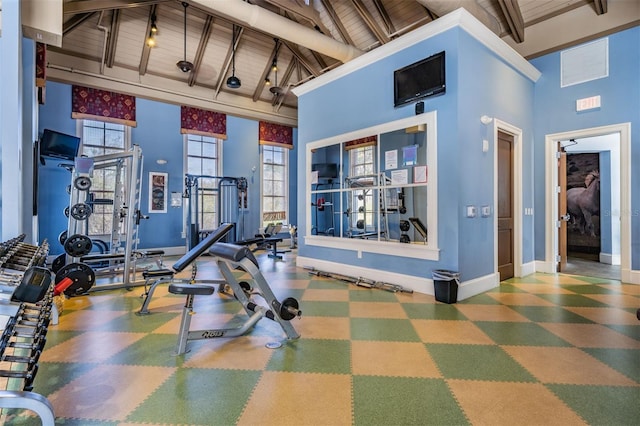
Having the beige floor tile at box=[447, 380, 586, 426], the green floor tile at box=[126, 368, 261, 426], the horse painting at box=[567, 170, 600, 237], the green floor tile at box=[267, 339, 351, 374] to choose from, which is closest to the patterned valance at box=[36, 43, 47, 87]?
the green floor tile at box=[126, 368, 261, 426]

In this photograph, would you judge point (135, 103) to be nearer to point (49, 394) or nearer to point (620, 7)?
point (49, 394)

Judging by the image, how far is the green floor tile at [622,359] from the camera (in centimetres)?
224

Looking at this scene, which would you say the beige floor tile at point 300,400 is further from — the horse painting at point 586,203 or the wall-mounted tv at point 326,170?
the horse painting at point 586,203

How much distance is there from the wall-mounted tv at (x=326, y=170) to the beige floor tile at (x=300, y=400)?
4027 millimetres

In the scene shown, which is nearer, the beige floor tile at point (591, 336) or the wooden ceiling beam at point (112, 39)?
the beige floor tile at point (591, 336)

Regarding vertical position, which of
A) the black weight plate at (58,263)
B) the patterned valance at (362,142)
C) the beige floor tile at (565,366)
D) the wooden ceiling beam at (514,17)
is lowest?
the beige floor tile at (565,366)

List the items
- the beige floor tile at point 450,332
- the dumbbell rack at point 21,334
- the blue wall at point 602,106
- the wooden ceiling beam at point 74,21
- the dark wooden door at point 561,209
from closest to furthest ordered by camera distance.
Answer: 1. the dumbbell rack at point 21,334
2. the beige floor tile at point 450,332
3. the blue wall at point 602,106
4. the dark wooden door at point 561,209
5. the wooden ceiling beam at point 74,21

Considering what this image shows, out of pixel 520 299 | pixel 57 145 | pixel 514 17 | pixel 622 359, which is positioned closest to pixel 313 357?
pixel 622 359

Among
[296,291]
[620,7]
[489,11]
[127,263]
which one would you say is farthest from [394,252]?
[620,7]

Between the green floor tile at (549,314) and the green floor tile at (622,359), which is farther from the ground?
the green floor tile at (549,314)

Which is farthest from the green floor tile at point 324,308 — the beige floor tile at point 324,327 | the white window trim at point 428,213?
the white window trim at point 428,213

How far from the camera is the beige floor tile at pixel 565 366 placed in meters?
2.12

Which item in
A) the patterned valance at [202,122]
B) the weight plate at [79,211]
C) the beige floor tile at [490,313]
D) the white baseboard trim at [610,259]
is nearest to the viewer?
the beige floor tile at [490,313]

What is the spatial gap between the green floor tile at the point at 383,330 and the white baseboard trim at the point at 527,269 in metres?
3.18
